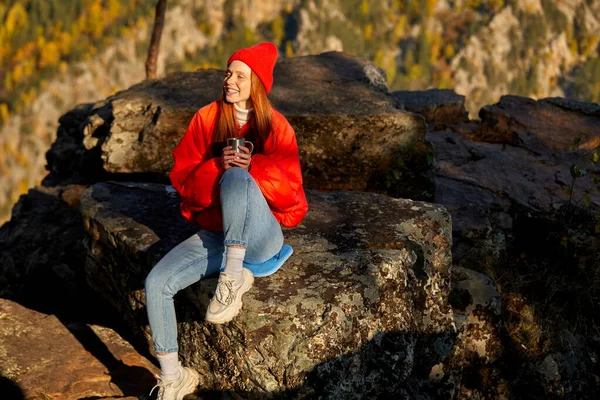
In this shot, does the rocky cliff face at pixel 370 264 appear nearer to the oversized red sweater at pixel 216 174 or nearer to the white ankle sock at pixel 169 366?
the white ankle sock at pixel 169 366

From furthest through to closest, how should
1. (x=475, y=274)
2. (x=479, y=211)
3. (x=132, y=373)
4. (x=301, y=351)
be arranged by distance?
1. (x=479, y=211)
2. (x=475, y=274)
3. (x=132, y=373)
4. (x=301, y=351)

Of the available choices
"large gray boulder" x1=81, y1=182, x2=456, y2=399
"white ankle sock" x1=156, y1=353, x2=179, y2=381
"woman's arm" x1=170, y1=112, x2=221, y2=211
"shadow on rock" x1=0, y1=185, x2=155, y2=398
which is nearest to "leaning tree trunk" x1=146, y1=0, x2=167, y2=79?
"shadow on rock" x1=0, y1=185, x2=155, y2=398

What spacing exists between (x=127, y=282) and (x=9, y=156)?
402ft

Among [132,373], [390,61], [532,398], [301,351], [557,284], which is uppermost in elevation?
[301,351]

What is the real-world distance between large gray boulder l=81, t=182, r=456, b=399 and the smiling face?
4.43ft

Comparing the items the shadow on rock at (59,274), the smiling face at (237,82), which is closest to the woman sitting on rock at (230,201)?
the smiling face at (237,82)

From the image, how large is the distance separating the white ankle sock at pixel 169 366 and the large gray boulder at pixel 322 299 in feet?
1.10

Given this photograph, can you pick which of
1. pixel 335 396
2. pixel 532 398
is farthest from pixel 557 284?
pixel 335 396

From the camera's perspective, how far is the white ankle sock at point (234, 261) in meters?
4.00

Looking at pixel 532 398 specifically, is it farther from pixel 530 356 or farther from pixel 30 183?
pixel 30 183

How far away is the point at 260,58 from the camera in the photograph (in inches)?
175

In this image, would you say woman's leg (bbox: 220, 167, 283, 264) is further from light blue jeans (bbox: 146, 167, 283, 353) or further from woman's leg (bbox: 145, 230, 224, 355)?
woman's leg (bbox: 145, 230, 224, 355)

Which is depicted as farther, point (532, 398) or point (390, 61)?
point (390, 61)

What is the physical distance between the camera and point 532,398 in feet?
18.3
